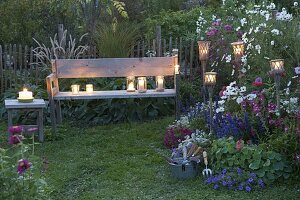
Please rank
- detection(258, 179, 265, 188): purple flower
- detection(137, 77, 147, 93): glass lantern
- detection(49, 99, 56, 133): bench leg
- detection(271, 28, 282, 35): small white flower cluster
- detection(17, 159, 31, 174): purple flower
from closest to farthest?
detection(17, 159, 31, 174): purple flower, detection(258, 179, 265, 188): purple flower, detection(271, 28, 282, 35): small white flower cluster, detection(49, 99, 56, 133): bench leg, detection(137, 77, 147, 93): glass lantern

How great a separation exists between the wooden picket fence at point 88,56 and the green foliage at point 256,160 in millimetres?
3983

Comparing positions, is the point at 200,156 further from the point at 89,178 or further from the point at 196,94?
the point at 196,94

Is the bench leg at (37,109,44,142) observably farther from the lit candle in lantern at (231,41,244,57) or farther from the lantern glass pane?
the lit candle in lantern at (231,41,244,57)

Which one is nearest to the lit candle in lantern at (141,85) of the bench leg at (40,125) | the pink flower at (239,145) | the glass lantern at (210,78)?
A: the bench leg at (40,125)

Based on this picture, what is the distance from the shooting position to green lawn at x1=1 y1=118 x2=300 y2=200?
545cm

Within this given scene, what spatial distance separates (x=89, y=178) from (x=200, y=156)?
1148 millimetres

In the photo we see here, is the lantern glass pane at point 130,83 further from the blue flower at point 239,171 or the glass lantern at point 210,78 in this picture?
the blue flower at point 239,171

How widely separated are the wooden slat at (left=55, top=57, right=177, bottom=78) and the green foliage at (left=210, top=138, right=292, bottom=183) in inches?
115

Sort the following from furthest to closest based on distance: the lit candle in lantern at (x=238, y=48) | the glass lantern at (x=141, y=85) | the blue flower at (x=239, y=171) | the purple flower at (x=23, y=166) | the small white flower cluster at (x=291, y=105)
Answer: the glass lantern at (x=141, y=85) < the lit candle in lantern at (x=238, y=48) < the small white flower cluster at (x=291, y=105) < the blue flower at (x=239, y=171) < the purple flower at (x=23, y=166)

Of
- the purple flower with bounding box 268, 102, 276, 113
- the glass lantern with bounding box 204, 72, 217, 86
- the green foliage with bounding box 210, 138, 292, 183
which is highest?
the glass lantern with bounding box 204, 72, 217, 86

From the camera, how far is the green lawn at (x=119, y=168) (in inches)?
215

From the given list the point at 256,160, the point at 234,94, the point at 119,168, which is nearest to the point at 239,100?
the point at 234,94

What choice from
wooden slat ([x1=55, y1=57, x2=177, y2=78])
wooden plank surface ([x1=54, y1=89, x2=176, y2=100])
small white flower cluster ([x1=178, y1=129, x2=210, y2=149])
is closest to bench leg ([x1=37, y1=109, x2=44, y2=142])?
wooden plank surface ([x1=54, y1=89, x2=176, y2=100])

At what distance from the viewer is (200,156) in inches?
233
